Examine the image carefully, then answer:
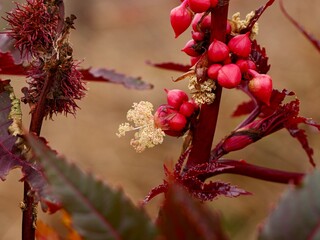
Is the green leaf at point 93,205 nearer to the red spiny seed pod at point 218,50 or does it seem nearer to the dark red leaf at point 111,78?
the red spiny seed pod at point 218,50

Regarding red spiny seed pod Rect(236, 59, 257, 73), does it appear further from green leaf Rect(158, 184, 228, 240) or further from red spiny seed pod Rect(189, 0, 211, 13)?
green leaf Rect(158, 184, 228, 240)

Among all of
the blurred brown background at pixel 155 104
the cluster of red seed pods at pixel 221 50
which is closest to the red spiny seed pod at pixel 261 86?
the cluster of red seed pods at pixel 221 50

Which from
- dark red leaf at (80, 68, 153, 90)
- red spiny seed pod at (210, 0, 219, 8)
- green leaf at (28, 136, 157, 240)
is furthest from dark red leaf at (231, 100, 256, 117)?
green leaf at (28, 136, 157, 240)

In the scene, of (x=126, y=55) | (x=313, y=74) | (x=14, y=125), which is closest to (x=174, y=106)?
(x=14, y=125)

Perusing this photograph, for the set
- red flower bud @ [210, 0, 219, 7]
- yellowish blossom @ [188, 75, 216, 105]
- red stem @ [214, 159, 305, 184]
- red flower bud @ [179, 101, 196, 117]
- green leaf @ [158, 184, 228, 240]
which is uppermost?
red flower bud @ [210, 0, 219, 7]

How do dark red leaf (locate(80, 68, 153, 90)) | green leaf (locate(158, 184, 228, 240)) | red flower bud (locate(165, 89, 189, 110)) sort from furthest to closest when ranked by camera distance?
dark red leaf (locate(80, 68, 153, 90))
red flower bud (locate(165, 89, 189, 110))
green leaf (locate(158, 184, 228, 240))

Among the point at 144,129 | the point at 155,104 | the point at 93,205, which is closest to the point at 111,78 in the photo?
the point at 144,129
